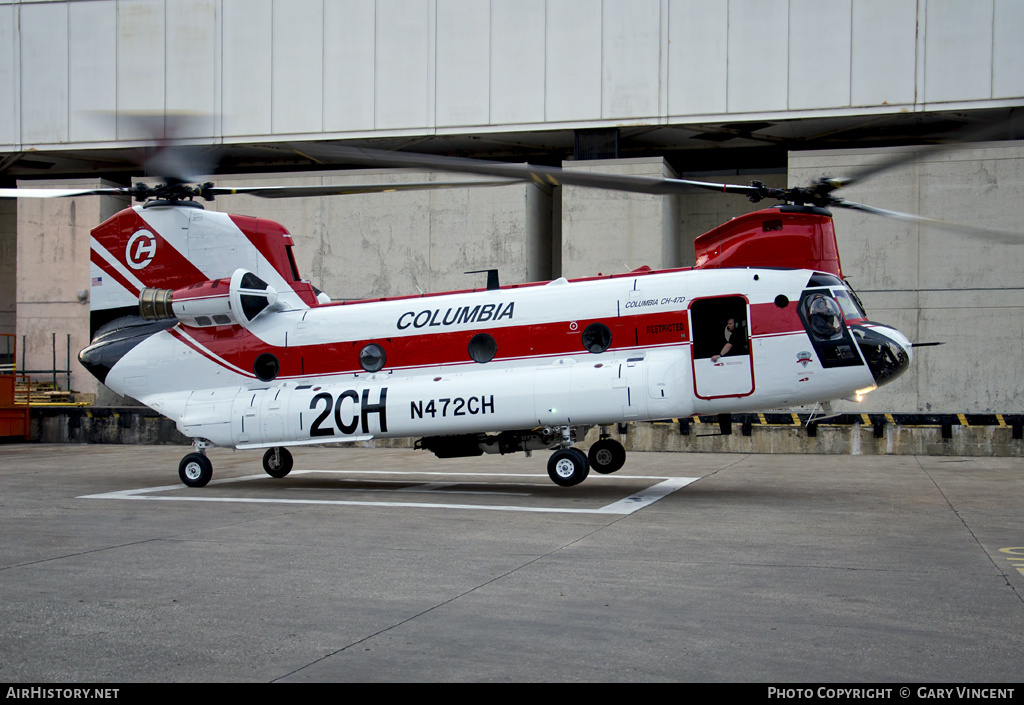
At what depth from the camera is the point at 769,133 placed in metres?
24.1

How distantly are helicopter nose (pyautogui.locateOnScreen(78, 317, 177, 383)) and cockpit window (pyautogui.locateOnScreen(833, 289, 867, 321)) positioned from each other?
394 inches

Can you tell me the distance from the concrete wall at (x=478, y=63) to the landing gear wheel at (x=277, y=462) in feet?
31.8

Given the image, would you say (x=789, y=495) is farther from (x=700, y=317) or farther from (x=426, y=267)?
(x=426, y=267)

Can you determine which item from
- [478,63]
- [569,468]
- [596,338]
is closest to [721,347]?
[596,338]

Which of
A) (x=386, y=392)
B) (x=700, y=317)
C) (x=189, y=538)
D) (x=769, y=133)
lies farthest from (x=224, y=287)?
(x=769, y=133)

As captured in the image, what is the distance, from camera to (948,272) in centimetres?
2159

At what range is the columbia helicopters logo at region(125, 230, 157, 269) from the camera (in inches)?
578

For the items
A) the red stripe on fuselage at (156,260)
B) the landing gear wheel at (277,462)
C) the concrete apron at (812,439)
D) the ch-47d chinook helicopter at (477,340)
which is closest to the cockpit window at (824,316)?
the ch-47d chinook helicopter at (477,340)

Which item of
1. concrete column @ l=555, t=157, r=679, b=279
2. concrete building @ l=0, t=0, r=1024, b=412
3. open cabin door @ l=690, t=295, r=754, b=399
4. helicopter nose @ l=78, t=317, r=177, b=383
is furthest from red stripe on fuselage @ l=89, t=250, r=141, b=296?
concrete column @ l=555, t=157, r=679, b=279

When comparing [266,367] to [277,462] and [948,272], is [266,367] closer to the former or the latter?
[277,462]

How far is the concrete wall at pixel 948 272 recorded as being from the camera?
2134cm

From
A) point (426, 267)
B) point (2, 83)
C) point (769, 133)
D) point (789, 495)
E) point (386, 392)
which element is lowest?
point (789, 495)

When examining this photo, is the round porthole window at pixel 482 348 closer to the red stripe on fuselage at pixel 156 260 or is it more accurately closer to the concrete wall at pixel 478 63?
the red stripe on fuselage at pixel 156 260
